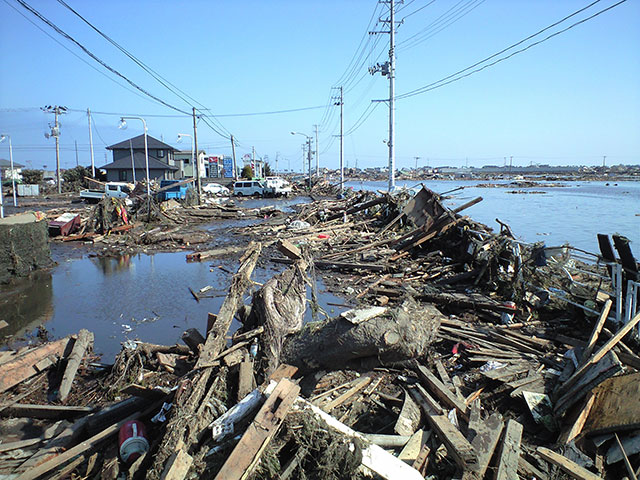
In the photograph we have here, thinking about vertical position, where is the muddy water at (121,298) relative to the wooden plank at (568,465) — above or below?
below

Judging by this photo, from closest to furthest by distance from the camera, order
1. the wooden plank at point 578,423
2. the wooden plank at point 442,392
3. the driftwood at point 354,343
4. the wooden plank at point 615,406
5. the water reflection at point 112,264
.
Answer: the wooden plank at point 615,406 → the wooden plank at point 578,423 → the wooden plank at point 442,392 → the driftwood at point 354,343 → the water reflection at point 112,264

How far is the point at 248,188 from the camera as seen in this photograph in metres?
47.9

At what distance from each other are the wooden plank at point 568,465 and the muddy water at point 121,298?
5202 mm

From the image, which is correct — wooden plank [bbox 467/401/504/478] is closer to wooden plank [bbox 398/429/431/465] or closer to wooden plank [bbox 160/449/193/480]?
wooden plank [bbox 398/429/431/465]

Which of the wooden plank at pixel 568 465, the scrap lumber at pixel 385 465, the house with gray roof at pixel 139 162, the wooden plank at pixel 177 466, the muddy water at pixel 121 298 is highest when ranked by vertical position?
the house with gray roof at pixel 139 162

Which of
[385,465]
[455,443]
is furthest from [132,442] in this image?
[455,443]

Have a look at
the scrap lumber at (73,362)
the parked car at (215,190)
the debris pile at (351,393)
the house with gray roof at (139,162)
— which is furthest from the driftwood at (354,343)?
the house with gray roof at (139,162)

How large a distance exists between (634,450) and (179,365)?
563 cm

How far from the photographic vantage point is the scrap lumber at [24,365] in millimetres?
5654

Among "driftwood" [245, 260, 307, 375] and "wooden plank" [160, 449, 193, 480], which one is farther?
"driftwood" [245, 260, 307, 375]

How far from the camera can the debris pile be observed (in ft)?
12.1

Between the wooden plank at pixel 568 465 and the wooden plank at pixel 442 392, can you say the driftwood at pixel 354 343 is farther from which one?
the wooden plank at pixel 568 465

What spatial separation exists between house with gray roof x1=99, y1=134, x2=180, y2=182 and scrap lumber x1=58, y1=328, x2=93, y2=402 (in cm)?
5083

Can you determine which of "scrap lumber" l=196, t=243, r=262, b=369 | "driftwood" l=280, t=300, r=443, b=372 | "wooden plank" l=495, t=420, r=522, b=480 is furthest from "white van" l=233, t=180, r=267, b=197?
"wooden plank" l=495, t=420, r=522, b=480
